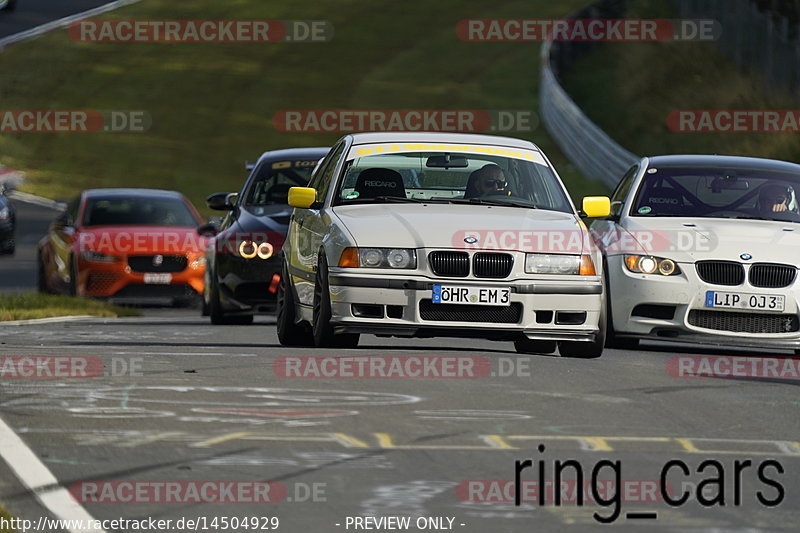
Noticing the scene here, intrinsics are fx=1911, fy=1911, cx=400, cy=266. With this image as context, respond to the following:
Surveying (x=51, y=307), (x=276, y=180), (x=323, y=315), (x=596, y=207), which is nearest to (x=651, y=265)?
(x=596, y=207)

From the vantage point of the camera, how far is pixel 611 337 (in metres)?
14.9

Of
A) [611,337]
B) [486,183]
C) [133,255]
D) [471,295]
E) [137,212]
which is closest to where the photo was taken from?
[471,295]

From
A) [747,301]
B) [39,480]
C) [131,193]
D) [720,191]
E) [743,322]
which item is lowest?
[39,480]

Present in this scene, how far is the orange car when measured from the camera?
74.9ft

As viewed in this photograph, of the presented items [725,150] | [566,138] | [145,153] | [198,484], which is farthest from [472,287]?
[145,153]

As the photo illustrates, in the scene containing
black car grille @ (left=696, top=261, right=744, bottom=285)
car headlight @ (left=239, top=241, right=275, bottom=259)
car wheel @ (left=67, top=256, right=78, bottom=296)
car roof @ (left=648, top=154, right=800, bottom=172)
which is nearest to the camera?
black car grille @ (left=696, top=261, right=744, bottom=285)

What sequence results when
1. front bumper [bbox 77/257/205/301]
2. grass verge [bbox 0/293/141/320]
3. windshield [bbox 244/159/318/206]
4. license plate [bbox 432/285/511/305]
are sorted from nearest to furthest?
1. license plate [bbox 432/285/511/305]
2. windshield [bbox 244/159/318/206]
3. grass verge [bbox 0/293/141/320]
4. front bumper [bbox 77/257/205/301]

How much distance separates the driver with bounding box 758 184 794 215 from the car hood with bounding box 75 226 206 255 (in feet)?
29.9

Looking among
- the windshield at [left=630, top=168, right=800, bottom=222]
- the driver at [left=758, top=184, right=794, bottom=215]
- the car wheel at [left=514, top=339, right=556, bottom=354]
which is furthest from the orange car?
the car wheel at [left=514, top=339, right=556, bottom=354]

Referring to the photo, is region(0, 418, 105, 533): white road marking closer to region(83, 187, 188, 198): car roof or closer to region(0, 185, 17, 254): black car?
region(83, 187, 188, 198): car roof

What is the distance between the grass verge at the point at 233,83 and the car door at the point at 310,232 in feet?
81.1

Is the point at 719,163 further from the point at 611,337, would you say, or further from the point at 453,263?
the point at 453,263

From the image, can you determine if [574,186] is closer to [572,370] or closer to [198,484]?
[572,370]

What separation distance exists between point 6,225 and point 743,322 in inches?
840
